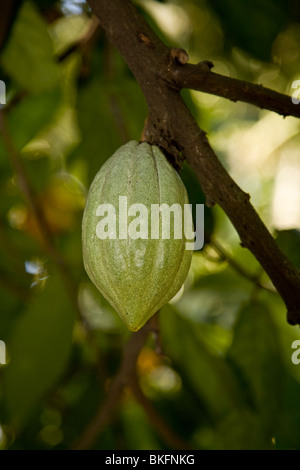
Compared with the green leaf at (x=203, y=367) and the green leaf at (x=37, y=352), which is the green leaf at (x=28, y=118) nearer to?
the green leaf at (x=37, y=352)

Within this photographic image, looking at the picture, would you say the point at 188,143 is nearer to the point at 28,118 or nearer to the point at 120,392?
the point at 120,392

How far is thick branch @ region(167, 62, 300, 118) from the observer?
77cm

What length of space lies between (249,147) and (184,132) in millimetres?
1645

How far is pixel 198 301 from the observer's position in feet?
7.30

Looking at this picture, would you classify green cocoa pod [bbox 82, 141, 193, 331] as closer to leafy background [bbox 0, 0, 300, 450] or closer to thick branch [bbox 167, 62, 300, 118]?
thick branch [bbox 167, 62, 300, 118]

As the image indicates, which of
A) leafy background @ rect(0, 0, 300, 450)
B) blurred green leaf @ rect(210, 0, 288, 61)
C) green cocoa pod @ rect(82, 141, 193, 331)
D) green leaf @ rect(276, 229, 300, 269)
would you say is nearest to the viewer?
green cocoa pod @ rect(82, 141, 193, 331)

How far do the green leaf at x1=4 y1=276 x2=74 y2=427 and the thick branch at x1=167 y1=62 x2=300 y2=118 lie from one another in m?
0.86

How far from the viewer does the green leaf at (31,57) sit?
143 centimetres

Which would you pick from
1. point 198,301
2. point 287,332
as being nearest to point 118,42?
point 287,332

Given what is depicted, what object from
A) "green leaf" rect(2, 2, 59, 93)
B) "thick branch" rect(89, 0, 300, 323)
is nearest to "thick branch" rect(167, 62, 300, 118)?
"thick branch" rect(89, 0, 300, 323)

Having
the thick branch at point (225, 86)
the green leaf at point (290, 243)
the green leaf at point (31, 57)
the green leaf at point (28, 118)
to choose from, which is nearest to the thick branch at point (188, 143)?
the thick branch at point (225, 86)

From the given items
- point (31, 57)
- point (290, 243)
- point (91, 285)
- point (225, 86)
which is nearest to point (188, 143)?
point (225, 86)
